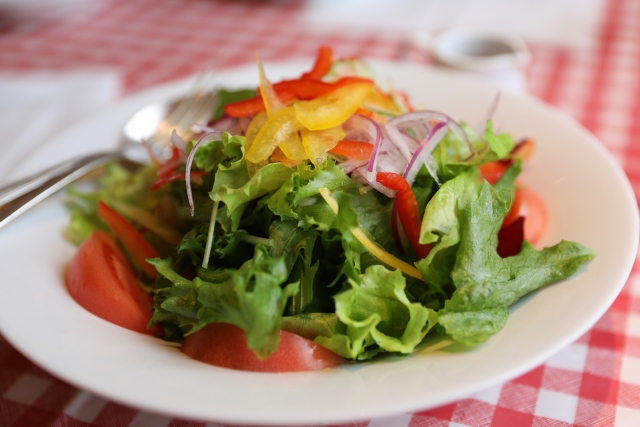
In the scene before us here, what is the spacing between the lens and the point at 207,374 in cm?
109

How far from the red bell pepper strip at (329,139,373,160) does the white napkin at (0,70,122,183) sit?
1.51m

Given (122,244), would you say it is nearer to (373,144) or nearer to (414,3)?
(373,144)

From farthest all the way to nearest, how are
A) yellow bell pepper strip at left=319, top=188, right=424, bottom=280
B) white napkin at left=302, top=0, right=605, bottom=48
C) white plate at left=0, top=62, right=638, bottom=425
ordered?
1. white napkin at left=302, top=0, right=605, bottom=48
2. yellow bell pepper strip at left=319, top=188, right=424, bottom=280
3. white plate at left=0, top=62, right=638, bottom=425

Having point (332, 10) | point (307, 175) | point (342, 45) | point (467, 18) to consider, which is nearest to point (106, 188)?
point (307, 175)

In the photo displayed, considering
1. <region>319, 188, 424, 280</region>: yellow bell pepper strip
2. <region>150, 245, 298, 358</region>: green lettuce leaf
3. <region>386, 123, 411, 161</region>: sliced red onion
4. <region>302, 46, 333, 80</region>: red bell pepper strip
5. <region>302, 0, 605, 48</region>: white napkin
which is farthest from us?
<region>302, 0, 605, 48</region>: white napkin

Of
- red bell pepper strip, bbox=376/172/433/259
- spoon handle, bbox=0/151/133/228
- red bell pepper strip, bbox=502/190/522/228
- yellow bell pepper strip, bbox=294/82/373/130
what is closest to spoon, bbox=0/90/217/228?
spoon handle, bbox=0/151/133/228

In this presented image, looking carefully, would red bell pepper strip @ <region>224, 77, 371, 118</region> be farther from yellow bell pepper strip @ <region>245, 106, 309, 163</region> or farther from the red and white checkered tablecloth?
the red and white checkered tablecloth

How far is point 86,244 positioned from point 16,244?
181 mm

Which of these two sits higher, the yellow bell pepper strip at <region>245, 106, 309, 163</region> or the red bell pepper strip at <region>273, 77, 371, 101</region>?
the red bell pepper strip at <region>273, 77, 371, 101</region>

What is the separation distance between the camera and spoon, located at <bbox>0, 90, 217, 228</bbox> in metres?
1.54

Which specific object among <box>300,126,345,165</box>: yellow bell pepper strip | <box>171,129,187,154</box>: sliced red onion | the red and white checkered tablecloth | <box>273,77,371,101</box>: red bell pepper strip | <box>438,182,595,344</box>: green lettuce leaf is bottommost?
the red and white checkered tablecloth

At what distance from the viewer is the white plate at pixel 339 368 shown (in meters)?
0.98

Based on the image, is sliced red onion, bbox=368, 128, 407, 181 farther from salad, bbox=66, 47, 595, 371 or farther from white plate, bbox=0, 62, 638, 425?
white plate, bbox=0, 62, 638, 425

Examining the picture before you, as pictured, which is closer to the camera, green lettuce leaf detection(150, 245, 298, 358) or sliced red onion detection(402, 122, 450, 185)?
green lettuce leaf detection(150, 245, 298, 358)
